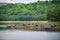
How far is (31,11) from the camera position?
127 inches

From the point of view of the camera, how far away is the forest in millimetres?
3219

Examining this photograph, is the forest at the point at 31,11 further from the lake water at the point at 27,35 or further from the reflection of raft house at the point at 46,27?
the lake water at the point at 27,35

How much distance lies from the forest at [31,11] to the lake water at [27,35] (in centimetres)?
28

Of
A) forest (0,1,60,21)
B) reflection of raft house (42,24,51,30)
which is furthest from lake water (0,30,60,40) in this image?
forest (0,1,60,21)

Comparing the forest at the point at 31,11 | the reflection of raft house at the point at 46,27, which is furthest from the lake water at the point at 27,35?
the forest at the point at 31,11

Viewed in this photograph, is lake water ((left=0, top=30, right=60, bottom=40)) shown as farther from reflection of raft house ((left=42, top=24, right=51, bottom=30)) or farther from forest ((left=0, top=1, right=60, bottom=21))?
forest ((left=0, top=1, right=60, bottom=21))

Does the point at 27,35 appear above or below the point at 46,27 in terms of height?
below

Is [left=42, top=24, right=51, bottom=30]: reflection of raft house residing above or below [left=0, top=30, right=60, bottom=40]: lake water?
above

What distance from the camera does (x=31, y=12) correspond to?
3.23 meters

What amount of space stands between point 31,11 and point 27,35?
52cm

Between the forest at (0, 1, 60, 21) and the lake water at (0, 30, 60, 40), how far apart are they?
0.92ft

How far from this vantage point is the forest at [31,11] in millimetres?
3219

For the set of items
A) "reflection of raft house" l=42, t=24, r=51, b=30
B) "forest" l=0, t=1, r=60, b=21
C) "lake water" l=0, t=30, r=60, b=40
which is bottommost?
"lake water" l=0, t=30, r=60, b=40

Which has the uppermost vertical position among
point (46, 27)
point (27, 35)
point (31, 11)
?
point (31, 11)
